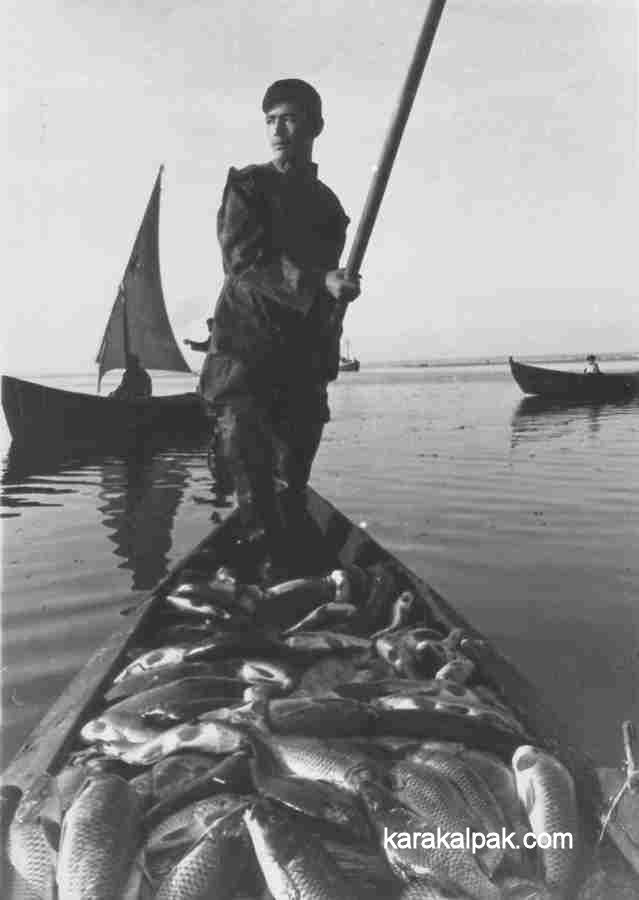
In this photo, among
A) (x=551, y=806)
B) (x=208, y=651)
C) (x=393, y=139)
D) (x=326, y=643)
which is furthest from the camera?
(x=393, y=139)

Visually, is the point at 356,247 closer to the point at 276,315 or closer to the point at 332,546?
the point at 276,315

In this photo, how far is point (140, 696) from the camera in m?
3.54

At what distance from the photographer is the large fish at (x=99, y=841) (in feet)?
7.38

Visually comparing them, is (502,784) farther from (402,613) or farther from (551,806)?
(402,613)

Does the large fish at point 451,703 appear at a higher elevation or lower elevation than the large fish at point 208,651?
higher

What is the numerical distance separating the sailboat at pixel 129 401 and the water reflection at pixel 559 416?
35.9 ft

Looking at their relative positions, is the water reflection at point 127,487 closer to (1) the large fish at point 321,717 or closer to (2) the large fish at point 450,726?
(1) the large fish at point 321,717

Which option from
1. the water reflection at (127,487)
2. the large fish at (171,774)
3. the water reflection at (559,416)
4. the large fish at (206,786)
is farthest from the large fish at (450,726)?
the water reflection at (559,416)

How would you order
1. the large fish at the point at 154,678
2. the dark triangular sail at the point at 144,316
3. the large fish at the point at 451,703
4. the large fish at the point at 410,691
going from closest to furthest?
the large fish at the point at 451,703, the large fish at the point at 410,691, the large fish at the point at 154,678, the dark triangular sail at the point at 144,316

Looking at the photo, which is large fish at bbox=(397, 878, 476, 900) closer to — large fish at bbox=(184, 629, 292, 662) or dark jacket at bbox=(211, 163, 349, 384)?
large fish at bbox=(184, 629, 292, 662)

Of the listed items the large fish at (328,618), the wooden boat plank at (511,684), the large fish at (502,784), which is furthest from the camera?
the large fish at (328,618)

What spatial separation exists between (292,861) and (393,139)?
455 centimetres

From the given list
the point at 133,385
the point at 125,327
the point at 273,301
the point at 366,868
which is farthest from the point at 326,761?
the point at 125,327

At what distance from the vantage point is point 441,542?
32.2 ft
